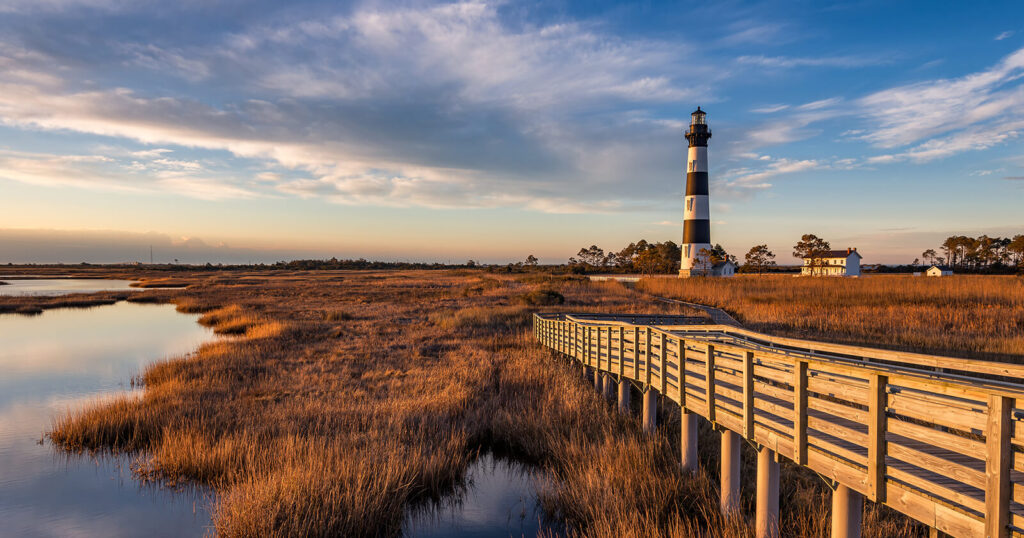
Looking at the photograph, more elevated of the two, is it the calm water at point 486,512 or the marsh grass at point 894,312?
the marsh grass at point 894,312

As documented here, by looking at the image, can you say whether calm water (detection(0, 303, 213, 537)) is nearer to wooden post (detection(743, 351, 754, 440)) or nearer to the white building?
wooden post (detection(743, 351, 754, 440))

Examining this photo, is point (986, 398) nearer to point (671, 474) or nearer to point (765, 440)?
point (765, 440)

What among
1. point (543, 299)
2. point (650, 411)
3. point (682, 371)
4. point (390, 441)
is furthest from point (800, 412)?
point (543, 299)

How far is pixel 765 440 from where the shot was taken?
6.29m

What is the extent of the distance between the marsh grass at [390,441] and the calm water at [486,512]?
0.96 feet

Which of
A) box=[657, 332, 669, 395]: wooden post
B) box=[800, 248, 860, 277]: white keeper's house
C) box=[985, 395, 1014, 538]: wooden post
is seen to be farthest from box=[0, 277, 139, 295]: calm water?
box=[800, 248, 860, 277]: white keeper's house

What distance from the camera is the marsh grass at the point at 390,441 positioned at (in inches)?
283

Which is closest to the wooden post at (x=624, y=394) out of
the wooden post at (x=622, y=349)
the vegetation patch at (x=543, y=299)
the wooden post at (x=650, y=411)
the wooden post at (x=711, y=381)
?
the wooden post at (x=622, y=349)

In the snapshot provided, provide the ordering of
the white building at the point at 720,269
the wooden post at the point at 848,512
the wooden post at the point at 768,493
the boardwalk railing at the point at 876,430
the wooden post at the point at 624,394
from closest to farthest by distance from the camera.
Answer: the boardwalk railing at the point at 876,430 → the wooden post at the point at 848,512 → the wooden post at the point at 768,493 → the wooden post at the point at 624,394 → the white building at the point at 720,269

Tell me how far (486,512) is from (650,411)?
13.6 feet

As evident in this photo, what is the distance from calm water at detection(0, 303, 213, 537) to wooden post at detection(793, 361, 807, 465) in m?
8.44

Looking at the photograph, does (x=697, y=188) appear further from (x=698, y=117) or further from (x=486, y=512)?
(x=486, y=512)

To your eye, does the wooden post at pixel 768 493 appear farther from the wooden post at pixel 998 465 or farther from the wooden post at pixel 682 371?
the wooden post at pixel 998 465

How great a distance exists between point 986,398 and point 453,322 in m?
25.9
